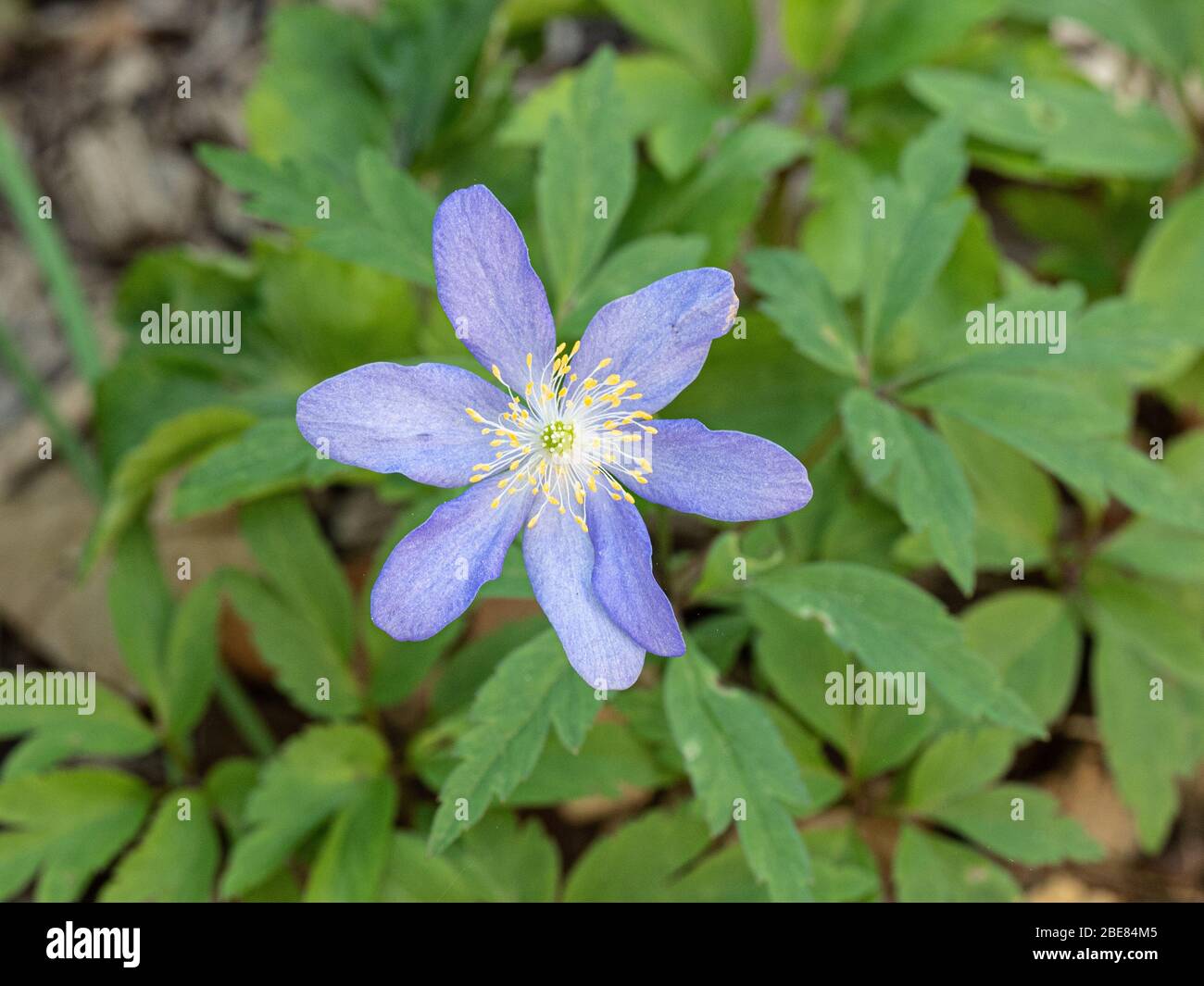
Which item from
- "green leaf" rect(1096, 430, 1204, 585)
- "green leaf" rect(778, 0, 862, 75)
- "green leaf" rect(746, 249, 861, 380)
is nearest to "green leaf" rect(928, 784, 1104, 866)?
"green leaf" rect(1096, 430, 1204, 585)

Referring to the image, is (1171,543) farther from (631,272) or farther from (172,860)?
(172,860)

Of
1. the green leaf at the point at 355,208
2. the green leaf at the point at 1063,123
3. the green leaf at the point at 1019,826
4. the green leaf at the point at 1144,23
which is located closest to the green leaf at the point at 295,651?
the green leaf at the point at 355,208

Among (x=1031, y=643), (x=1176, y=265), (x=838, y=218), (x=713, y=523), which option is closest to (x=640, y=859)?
(x=713, y=523)

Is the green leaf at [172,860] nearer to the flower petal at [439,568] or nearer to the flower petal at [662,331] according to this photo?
the flower petal at [439,568]

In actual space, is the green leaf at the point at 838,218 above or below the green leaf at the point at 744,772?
above

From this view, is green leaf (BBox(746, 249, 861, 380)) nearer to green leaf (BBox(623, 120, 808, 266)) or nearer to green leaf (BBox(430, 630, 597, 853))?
green leaf (BBox(623, 120, 808, 266))

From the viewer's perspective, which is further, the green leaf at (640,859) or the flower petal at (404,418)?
the green leaf at (640,859)
